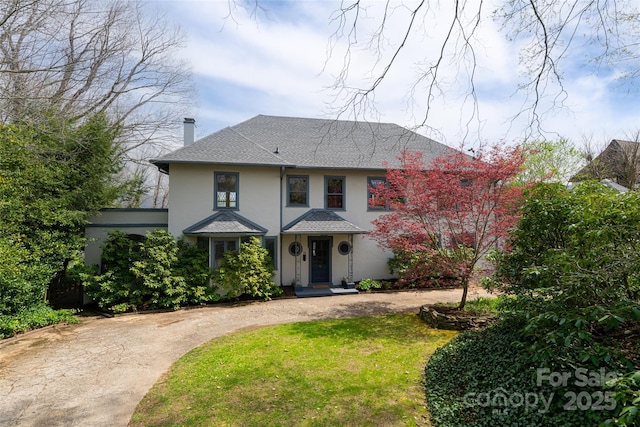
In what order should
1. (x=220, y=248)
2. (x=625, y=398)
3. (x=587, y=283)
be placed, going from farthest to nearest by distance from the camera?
(x=220, y=248), (x=587, y=283), (x=625, y=398)

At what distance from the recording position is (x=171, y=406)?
4605mm

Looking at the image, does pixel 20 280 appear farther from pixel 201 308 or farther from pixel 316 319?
pixel 316 319

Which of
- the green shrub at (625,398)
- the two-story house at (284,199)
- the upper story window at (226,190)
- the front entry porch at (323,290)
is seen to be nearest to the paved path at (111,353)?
the front entry porch at (323,290)

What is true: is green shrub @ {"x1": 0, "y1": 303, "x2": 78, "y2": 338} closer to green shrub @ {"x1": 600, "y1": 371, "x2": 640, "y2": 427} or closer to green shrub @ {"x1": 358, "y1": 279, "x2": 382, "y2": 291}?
green shrub @ {"x1": 358, "y1": 279, "x2": 382, "y2": 291}

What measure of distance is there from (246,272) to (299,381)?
6602 millimetres

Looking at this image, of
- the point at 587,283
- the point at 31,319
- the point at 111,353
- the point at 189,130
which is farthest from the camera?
the point at 189,130

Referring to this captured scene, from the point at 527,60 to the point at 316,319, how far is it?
7956 millimetres

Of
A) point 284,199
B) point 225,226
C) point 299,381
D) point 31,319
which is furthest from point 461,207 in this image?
point 31,319

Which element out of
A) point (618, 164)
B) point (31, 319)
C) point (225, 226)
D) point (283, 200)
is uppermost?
point (618, 164)

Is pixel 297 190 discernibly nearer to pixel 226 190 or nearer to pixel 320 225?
pixel 320 225

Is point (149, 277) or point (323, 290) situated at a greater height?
point (149, 277)

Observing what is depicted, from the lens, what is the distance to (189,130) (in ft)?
47.2

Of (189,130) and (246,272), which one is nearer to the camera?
(246,272)

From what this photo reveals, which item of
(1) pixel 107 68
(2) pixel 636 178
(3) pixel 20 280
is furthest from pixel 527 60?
(2) pixel 636 178
